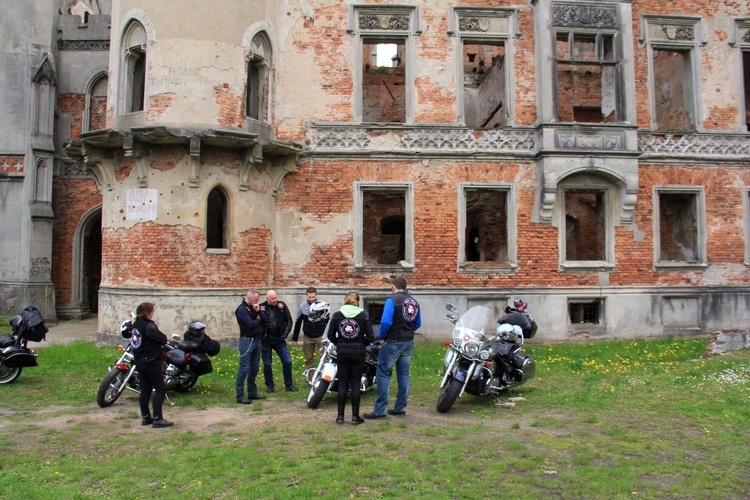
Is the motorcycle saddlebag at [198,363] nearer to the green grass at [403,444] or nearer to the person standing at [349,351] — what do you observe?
the green grass at [403,444]

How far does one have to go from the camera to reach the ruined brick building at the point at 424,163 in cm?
1388

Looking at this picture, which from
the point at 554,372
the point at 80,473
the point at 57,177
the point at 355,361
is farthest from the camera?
the point at 57,177

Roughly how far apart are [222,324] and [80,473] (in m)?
8.32

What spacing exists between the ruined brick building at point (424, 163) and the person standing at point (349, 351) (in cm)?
704

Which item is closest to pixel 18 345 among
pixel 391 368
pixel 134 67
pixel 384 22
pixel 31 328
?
pixel 31 328

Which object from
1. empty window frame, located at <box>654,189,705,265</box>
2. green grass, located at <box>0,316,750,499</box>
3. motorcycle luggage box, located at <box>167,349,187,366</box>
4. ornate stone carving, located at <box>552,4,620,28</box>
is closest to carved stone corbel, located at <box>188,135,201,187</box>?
green grass, located at <box>0,316,750,499</box>

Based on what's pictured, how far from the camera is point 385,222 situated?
2084 centimetres

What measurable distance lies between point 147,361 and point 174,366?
5.40 feet

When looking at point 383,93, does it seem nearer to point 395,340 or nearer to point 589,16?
point 589,16

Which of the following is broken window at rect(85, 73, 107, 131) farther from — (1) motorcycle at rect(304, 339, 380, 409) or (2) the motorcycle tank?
(1) motorcycle at rect(304, 339, 380, 409)

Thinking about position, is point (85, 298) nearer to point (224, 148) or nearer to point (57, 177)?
point (57, 177)

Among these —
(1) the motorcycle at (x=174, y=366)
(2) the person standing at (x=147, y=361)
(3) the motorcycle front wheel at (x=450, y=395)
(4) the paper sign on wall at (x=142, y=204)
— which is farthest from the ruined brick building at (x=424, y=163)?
(3) the motorcycle front wheel at (x=450, y=395)

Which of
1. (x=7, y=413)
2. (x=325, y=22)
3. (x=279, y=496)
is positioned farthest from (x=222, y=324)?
(x=279, y=496)

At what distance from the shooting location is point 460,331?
8.41 m
